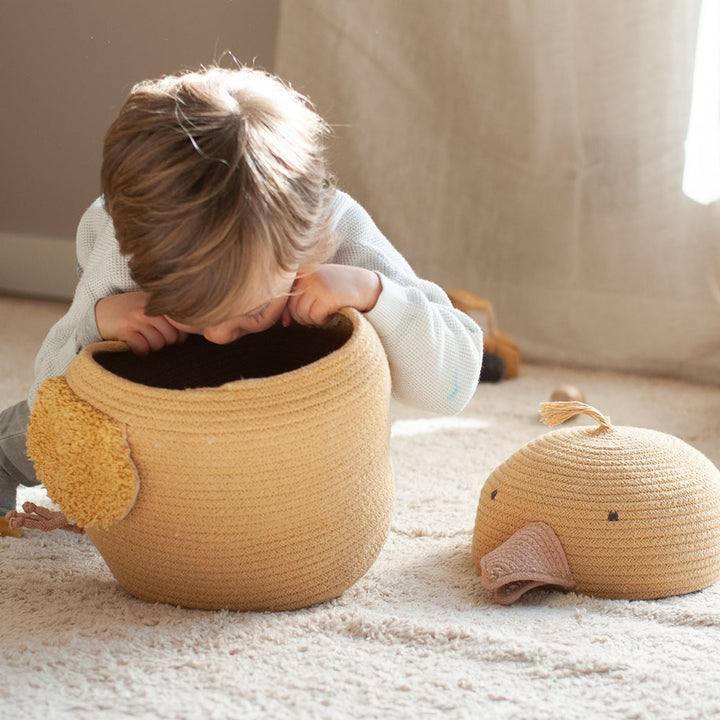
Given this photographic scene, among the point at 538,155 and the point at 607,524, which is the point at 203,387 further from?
the point at 538,155

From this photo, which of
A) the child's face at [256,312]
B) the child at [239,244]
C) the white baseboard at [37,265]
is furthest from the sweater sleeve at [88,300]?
the white baseboard at [37,265]

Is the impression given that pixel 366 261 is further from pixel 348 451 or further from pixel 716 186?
pixel 716 186

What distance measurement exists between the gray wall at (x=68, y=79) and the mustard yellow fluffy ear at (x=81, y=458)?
3.60 feet

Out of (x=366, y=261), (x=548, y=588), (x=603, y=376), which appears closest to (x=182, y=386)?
(x=366, y=261)

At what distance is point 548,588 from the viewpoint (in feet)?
2.73

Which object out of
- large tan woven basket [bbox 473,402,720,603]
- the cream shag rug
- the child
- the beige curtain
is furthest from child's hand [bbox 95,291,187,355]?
the beige curtain

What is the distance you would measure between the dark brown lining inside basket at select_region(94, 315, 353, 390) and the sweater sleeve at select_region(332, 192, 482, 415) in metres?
0.07

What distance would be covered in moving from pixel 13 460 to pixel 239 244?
456 mm

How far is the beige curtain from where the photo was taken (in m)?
1.71

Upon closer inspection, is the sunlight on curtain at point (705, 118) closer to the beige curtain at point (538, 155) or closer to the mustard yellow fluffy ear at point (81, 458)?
the beige curtain at point (538, 155)

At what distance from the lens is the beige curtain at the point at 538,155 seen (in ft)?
5.59

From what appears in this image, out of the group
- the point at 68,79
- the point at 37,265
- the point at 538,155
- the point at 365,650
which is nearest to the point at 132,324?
the point at 365,650

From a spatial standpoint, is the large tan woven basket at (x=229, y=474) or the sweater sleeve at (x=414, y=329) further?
the sweater sleeve at (x=414, y=329)

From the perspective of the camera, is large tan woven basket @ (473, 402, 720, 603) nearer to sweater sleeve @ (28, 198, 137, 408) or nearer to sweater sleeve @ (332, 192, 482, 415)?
sweater sleeve @ (332, 192, 482, 415)
